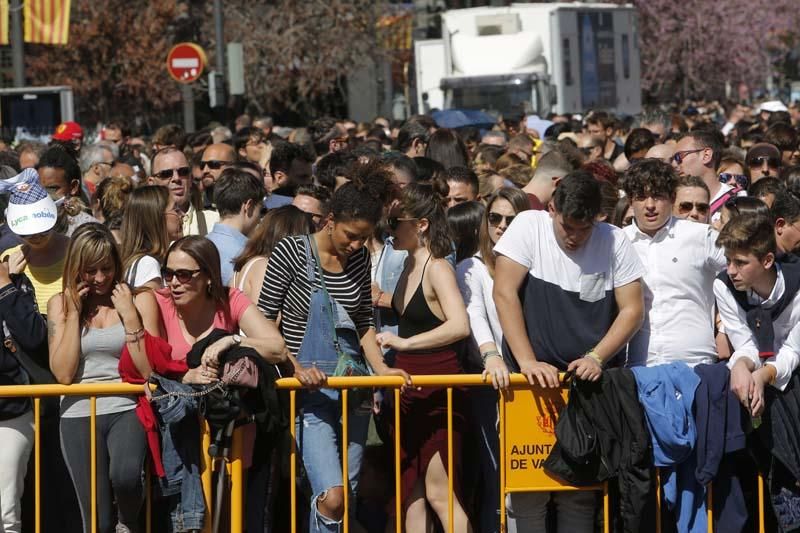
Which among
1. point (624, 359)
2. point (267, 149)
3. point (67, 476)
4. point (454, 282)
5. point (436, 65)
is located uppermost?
point (436, 65)

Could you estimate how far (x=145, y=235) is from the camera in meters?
7.24

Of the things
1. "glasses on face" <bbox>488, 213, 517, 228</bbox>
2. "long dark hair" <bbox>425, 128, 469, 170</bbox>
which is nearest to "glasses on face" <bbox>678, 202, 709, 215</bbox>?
"glasses on face" <bbox>488, 213, 517, 228</bbox>

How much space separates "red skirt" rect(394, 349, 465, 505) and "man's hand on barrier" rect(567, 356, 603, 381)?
0.69 meters

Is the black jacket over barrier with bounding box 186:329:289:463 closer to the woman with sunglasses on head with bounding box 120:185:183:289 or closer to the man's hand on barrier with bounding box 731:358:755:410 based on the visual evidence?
the woman with sunglasses on head with bounding box 120:185:183:289

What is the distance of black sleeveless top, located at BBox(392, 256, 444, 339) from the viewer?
21.8 feet

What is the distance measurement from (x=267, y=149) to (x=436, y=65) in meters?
14.1

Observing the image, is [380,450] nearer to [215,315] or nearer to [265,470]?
[265,470]

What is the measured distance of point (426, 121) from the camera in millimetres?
15867

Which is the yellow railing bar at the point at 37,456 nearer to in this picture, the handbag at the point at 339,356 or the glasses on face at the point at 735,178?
the handbag at the point at 339,356

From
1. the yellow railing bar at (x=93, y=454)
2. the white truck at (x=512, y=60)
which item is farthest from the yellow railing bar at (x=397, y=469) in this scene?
the white truck at (x=512, y=60)

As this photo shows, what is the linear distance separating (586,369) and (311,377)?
1237mm

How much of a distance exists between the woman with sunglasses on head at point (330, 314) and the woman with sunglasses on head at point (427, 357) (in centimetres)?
24

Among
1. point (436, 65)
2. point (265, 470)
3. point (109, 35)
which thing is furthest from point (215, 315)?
point (109, 35)

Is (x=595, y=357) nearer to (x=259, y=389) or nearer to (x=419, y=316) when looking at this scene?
(x=419, y=316)
